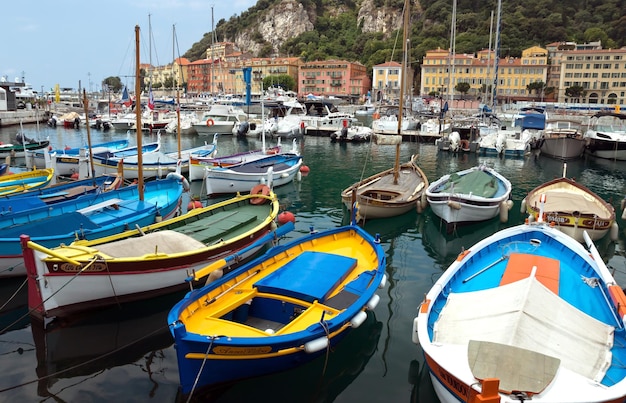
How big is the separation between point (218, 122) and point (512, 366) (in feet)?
181

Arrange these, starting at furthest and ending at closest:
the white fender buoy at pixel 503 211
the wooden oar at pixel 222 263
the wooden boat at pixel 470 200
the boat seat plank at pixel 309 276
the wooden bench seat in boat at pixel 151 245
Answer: the white fender buoy at pixel 503 211, the wooden boat at pixel 470 200, the wooden bench seat in boat at pixel 151 245, the wooden oar at pixel 222 263, the boat seat plank at pixel 309 276

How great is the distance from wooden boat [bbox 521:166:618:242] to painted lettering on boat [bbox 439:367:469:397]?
10206 mm

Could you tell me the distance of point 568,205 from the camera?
17297mm

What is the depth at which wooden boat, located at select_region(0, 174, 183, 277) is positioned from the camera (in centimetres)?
1295

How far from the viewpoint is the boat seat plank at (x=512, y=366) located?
6223mm

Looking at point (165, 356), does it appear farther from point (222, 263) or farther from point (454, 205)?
point (454, 205)

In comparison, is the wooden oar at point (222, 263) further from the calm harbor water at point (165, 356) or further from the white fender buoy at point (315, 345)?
the white fender buoy at point (315, 345)

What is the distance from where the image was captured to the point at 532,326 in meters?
7.66

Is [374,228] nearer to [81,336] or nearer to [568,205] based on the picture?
[568,205]

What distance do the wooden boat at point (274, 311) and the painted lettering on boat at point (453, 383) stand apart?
218 centimetres

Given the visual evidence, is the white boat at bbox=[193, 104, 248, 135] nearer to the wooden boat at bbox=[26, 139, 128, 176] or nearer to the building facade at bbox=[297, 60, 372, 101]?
the wooden boat at bbox=[26, 139, 128, 176]

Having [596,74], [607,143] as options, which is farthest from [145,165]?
[596,74]

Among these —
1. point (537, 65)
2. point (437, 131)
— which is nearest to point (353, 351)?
point (437, 131)

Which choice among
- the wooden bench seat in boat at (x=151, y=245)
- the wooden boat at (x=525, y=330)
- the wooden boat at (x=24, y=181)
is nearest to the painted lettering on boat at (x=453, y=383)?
the wooden boat at (x=525, y=330)
